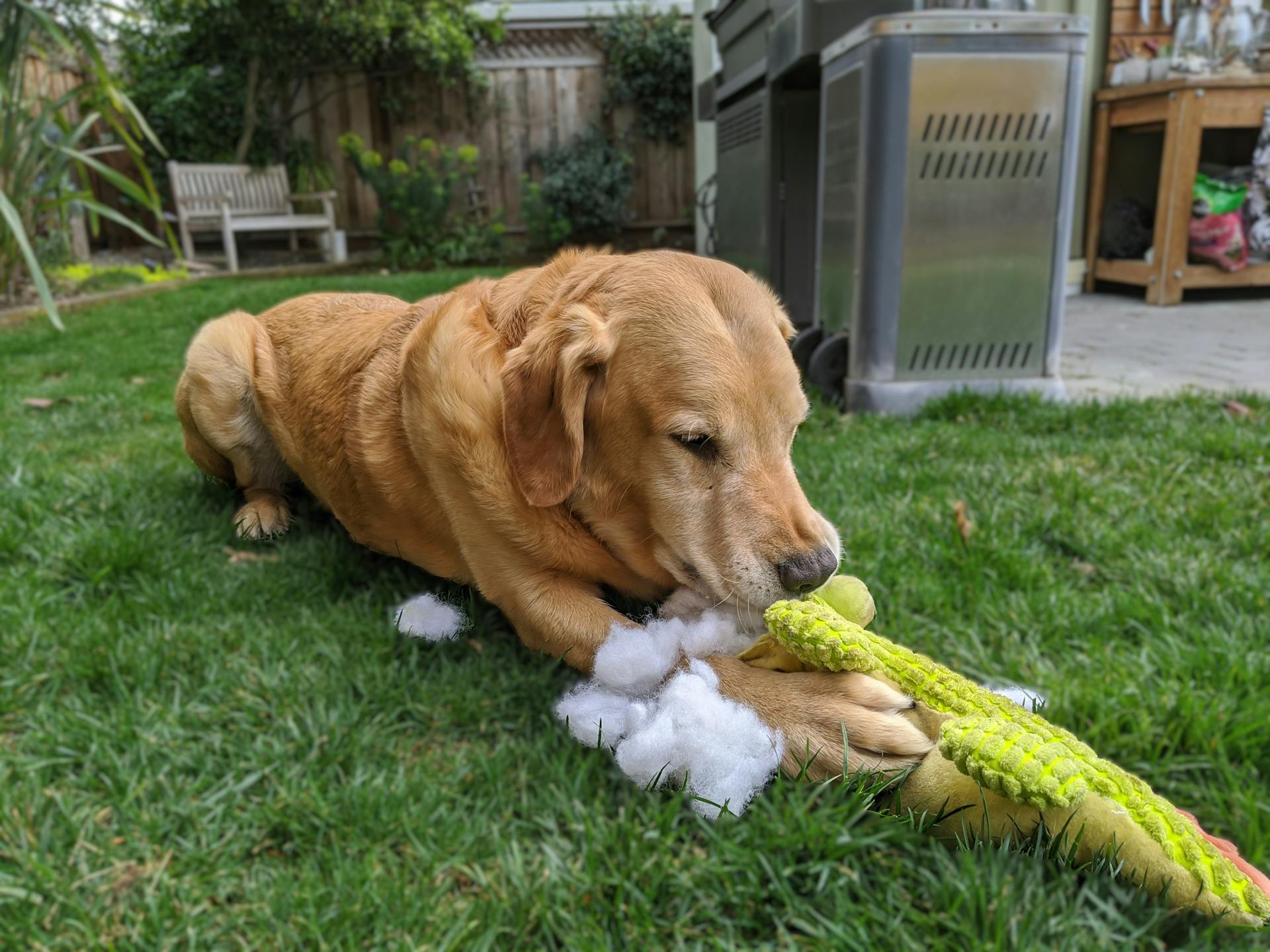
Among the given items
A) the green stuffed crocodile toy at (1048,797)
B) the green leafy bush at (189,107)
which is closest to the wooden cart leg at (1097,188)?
the green stuffed crocodile toy at (1048,797)

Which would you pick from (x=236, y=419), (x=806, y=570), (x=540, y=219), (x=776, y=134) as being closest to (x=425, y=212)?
(x=540, y=219)

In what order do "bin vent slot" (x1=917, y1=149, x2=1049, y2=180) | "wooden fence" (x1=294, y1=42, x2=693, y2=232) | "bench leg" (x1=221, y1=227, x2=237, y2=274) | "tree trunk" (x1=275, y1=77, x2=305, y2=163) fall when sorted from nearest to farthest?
"bin vent slot" (x1=917, y1=149, x2=1049, y2=180) → "bench leg" (x1=221, y1=227, x2=237, y2=274) → "tree trunk" (x1=275, y1=77, x2=305, y2=163) → "wooden fence" (x1=294, y1=42, x2=693, y2=232)

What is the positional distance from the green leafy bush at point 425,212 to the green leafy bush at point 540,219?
1.38 feet

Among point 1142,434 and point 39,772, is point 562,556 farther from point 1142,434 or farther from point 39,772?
point 1142,434

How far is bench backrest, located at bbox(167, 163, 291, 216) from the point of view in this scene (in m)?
10.7

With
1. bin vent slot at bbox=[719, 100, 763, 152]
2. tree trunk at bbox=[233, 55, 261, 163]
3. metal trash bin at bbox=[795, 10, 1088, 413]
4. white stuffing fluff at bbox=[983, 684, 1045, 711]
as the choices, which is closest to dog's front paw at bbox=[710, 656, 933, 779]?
white stuffing fluff at bbox=[983, 684, 1045, 711]

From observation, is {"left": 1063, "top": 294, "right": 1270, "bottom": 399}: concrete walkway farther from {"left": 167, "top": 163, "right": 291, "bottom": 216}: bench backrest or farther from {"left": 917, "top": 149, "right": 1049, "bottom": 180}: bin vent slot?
{"left": 167, "top": 163, "right": 291, "bottom": 216}: bench backrest

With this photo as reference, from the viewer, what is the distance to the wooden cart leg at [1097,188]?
7219mm

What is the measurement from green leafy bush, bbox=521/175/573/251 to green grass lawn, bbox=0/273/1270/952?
9299mm

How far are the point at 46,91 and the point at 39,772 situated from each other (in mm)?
9110

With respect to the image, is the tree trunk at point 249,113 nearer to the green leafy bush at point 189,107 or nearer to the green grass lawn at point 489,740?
the green leafy bush at point 189,107

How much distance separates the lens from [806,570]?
1.41 m

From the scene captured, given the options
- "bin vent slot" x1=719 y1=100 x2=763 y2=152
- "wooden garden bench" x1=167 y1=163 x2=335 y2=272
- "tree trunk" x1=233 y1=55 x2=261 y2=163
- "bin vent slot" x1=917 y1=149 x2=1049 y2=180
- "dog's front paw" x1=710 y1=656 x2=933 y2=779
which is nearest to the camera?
"dog's front paw" x1=710 y1=656 x2=933 y2=779

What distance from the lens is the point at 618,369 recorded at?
1537 millimetres
